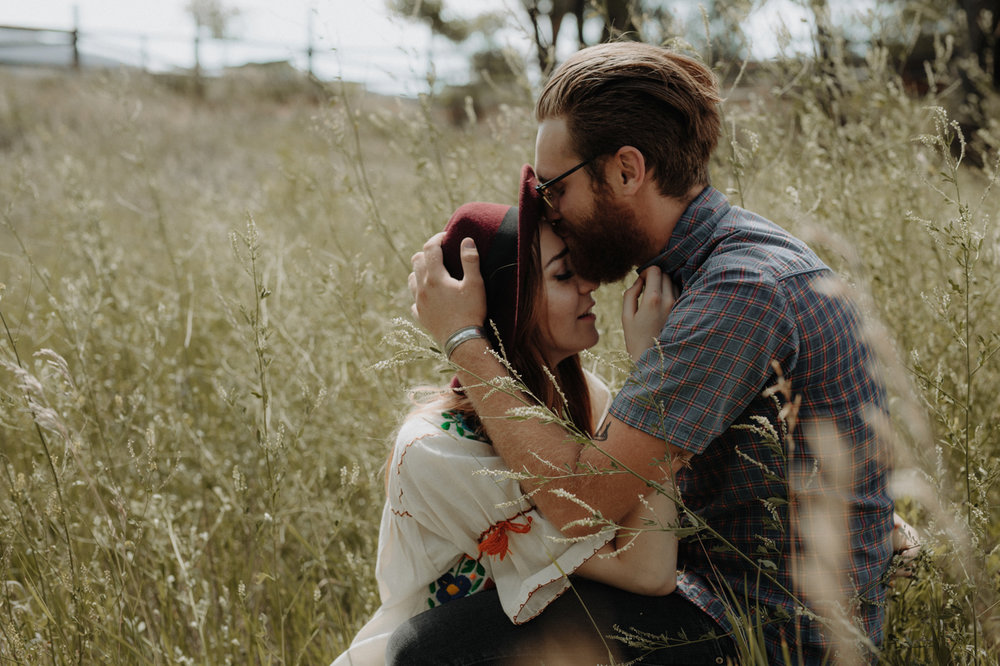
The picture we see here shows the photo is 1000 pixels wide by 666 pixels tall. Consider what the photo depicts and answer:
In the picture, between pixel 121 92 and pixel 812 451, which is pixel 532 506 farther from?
pixel 121 92

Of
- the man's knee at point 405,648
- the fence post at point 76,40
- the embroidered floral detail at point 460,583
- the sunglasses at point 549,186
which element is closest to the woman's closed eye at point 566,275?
the sunglasses at point 549,186

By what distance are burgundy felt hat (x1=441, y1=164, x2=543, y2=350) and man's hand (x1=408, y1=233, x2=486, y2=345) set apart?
0.12 feet

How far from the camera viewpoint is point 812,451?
5.66 feet

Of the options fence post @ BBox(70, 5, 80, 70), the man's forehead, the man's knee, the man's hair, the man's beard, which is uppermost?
the man's hair

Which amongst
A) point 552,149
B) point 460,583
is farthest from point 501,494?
point 552,149

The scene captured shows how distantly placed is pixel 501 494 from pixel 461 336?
39cm

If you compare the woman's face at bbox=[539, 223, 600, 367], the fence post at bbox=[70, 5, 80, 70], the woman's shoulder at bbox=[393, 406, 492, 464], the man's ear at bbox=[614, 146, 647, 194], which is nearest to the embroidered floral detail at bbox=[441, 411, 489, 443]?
the woman's shoulder at bbox=[393, 406, 492, 464]

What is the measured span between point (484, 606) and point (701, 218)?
1076 millimetres

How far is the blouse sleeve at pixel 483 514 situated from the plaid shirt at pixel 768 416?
33cm

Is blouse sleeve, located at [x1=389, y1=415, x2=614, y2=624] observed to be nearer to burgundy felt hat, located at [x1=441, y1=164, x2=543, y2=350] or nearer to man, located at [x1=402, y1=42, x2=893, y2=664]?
man, located at [x1=402, y1=42, x2=893, y2=664]

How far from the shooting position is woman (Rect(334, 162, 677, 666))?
179 cm

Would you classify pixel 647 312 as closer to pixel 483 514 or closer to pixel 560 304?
pixel 560 304

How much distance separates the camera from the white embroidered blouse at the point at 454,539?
1801mm

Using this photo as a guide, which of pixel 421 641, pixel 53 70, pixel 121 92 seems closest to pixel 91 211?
pixel 121 92
